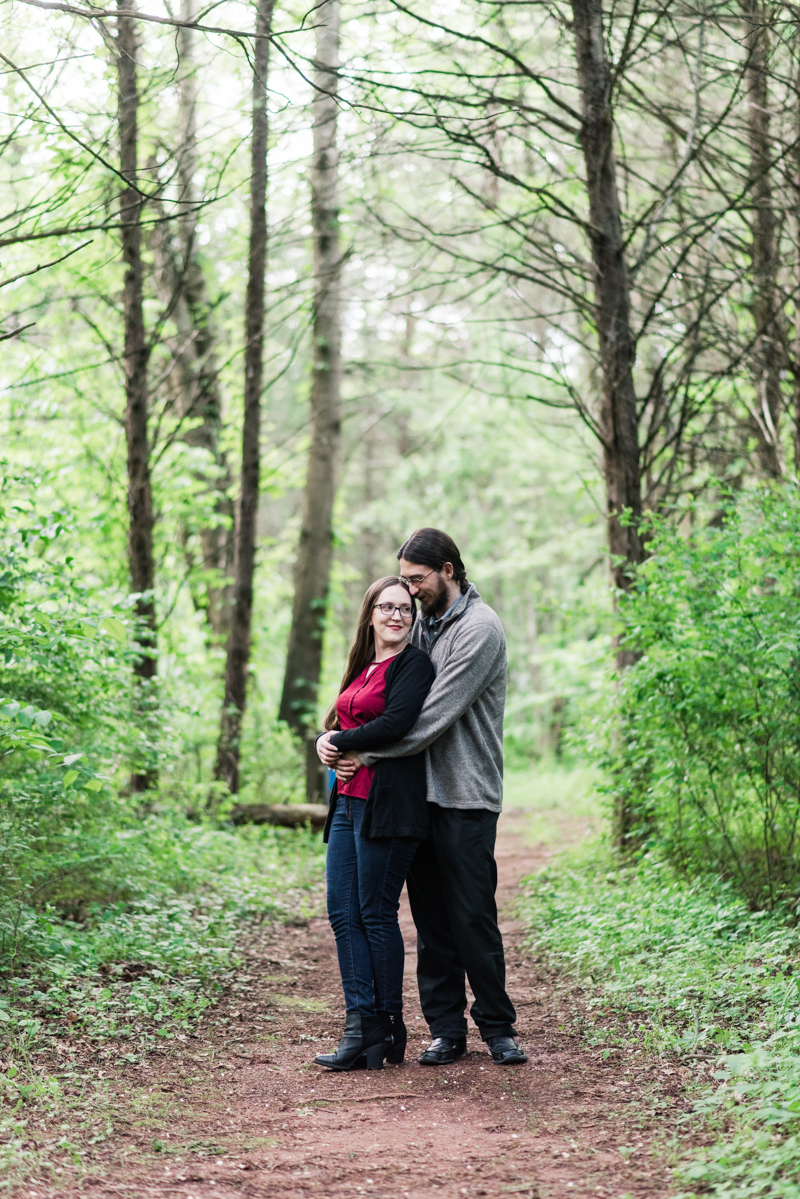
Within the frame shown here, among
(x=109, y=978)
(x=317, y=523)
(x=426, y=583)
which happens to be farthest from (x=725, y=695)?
(x=317, y=523)

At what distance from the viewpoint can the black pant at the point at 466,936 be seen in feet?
14.0

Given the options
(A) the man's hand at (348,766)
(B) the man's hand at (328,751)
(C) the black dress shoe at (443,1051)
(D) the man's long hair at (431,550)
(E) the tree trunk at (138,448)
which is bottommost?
(C) the black dress shoe at (443,1051)

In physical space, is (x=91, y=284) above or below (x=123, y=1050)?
above

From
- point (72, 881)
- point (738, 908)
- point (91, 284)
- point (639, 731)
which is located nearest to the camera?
point (738, 908)

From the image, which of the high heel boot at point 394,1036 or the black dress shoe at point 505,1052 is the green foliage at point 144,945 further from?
the black dress shoe at point 505,1052

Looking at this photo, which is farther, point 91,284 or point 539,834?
point 539,834

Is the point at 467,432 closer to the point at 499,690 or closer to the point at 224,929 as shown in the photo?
the point at 224,929

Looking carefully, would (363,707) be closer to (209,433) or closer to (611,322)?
(611,322)

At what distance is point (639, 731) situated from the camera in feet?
21.8

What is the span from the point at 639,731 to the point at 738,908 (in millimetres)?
1387

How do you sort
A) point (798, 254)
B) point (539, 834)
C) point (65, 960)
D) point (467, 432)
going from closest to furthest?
point (65, 960)
point (798, 254)
point (539, 834)
point (467, 432)

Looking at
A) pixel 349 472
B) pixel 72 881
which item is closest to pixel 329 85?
pixel 72 881

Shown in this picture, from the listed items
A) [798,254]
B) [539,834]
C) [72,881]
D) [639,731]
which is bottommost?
[539,834]

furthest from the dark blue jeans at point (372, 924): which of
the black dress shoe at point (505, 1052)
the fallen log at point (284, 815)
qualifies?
the fallen log at point (284, 815)
